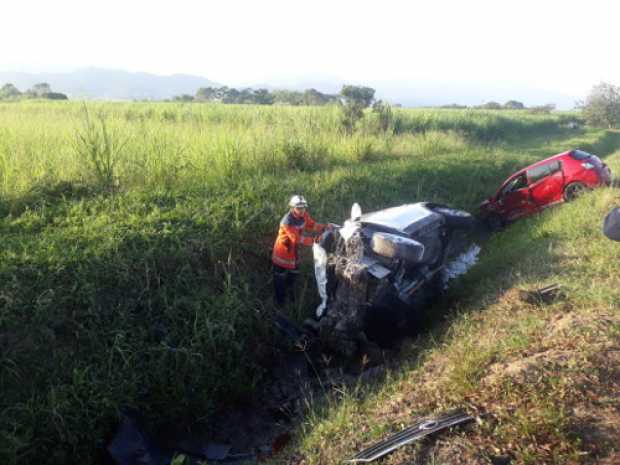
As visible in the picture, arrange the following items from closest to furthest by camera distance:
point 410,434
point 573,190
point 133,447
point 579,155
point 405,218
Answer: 1. point 410,434
2. point 133,447
3. point 405,218
4. point 573,190
5. point 579,155

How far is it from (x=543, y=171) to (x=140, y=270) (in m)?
7.78

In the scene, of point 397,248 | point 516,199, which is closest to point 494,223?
point 516,199

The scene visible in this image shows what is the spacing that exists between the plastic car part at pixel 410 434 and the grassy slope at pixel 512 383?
0.06 m

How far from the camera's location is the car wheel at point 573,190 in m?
8.23

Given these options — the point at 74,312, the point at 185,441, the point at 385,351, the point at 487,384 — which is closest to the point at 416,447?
the point at 487,384

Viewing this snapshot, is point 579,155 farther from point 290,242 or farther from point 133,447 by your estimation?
point 133,447

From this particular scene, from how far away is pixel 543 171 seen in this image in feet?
28.6

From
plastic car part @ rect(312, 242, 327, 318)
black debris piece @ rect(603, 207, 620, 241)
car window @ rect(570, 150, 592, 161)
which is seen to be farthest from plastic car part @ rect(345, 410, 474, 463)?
car window @ rect(570, 150, 592, 161)

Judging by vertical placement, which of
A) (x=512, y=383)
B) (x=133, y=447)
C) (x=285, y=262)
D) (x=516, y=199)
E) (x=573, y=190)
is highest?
(x=573, y=190)

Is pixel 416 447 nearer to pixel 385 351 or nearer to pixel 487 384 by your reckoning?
pixel 487 384

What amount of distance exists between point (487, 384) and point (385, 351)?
1661mm

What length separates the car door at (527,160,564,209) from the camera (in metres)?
8.55

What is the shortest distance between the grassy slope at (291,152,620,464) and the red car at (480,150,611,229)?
337cm

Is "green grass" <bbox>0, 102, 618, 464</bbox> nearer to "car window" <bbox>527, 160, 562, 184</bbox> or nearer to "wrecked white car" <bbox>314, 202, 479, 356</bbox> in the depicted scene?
"wrecked white car" <bbox>314, 202, 479, 356</bbox>
